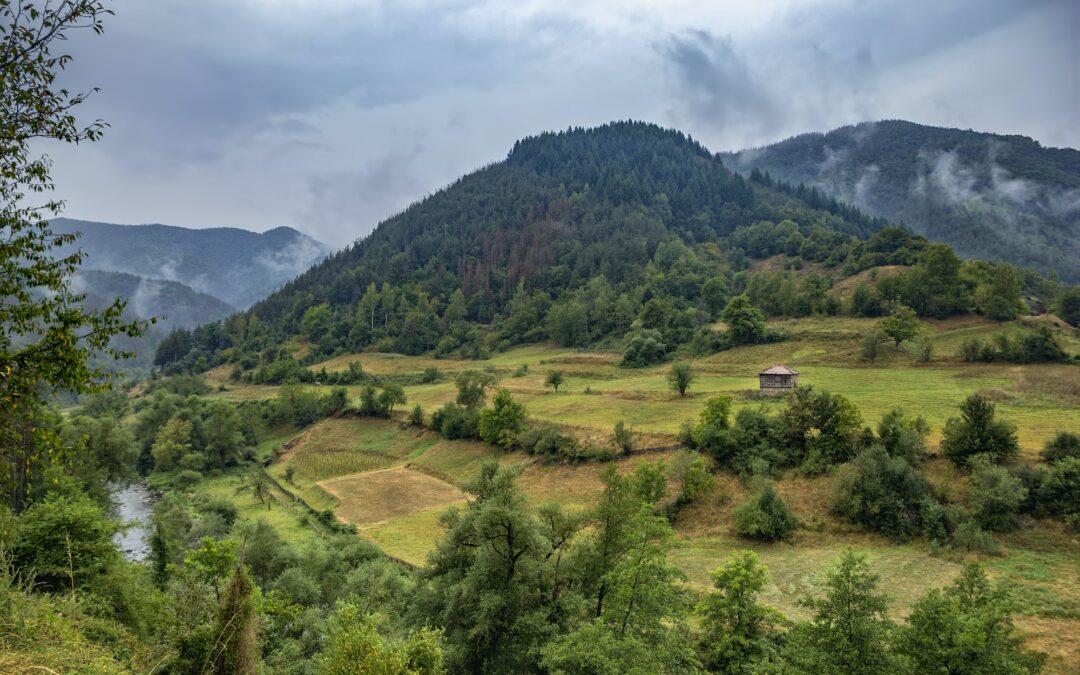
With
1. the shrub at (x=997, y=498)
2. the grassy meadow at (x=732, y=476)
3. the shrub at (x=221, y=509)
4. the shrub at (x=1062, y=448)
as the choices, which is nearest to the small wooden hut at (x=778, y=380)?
the grassy meadow at (x=732, y=476)

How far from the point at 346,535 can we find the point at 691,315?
262 ft

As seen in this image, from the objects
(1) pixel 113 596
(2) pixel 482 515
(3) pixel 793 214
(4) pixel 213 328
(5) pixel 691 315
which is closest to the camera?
(1) pixel 113 596

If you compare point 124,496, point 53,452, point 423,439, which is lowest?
point 124,496

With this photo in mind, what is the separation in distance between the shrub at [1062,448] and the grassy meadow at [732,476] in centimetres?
114

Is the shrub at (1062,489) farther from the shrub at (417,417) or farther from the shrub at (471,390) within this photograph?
the shrub at (417,417)

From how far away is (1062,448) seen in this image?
33156mm

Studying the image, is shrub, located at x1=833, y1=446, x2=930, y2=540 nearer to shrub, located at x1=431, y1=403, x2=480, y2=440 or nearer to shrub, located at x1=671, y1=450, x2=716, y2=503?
shrub, located at x1=671, y1=450, x2=716, y2=503

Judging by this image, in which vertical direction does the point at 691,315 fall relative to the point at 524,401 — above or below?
above

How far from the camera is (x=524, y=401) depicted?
2820 inches

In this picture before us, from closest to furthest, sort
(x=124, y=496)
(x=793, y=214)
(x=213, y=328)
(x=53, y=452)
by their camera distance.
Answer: (x=53, y=452)
(x=124, y=496)
(x=213, y=328)
(x=793, y=214)

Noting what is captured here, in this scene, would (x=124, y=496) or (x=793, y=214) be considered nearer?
(x=124, y=496)

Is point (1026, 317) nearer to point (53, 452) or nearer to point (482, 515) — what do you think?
point (482, 515)

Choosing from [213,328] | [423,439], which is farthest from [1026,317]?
[213,328]

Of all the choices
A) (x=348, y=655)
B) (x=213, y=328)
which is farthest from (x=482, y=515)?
(x=213, y=328)
